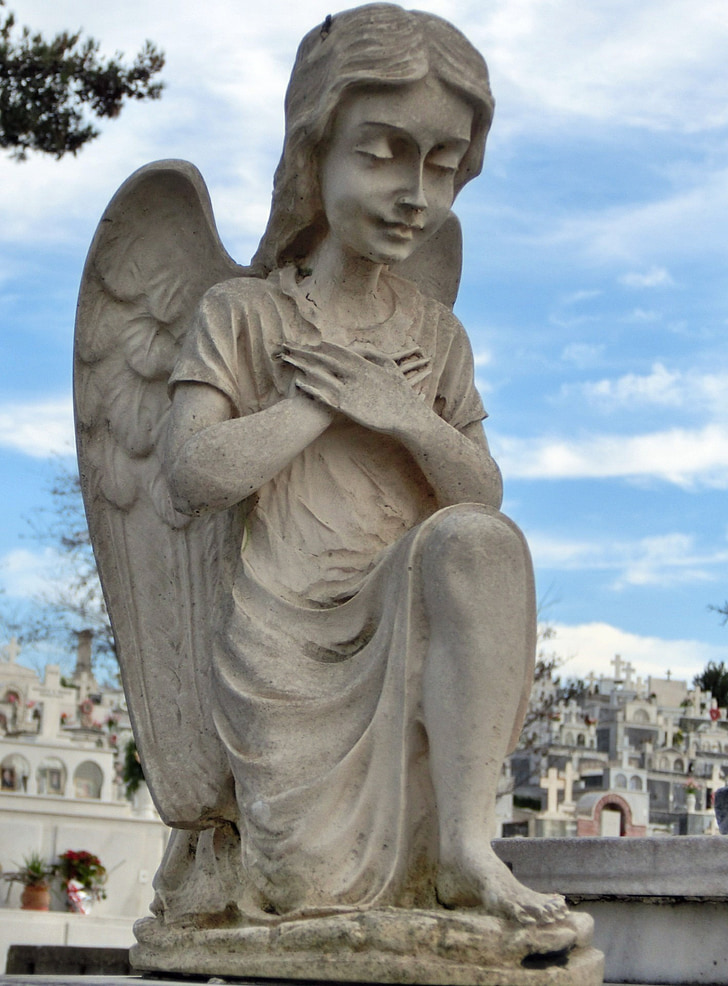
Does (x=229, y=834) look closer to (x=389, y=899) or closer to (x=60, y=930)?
(x=389, y=899)

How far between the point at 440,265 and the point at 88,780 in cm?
1831

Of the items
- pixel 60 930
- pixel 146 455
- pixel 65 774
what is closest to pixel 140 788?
pixel 65 774

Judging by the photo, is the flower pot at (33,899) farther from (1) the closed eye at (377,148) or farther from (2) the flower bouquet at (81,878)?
(1) the closed eye at (377,148)

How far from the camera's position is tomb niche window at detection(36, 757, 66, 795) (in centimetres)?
2139

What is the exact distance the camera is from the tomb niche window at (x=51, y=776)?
21.4m

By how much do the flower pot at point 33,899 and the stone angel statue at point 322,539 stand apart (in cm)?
1316

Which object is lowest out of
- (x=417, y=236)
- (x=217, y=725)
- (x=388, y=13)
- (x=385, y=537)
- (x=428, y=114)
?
(x=217, y=725)

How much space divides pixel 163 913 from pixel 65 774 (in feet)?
59.7

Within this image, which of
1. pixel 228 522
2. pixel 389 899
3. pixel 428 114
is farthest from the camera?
pixel 228 522

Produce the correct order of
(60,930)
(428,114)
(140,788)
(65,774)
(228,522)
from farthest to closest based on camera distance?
(140,788), (65,774), (60,930), (228,522), (428,114)

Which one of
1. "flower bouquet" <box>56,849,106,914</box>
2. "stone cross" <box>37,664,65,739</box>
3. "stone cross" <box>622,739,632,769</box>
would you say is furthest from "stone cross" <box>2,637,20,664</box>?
"stone cross" <box>622,739,632,769</box>

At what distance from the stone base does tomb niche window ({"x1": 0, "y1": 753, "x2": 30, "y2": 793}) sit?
18763mm

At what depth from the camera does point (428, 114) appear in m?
3.67

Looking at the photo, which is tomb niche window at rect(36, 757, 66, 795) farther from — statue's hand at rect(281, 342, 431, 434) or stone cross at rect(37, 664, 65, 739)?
statue's hand at rect(281, 342, 431, 434)
